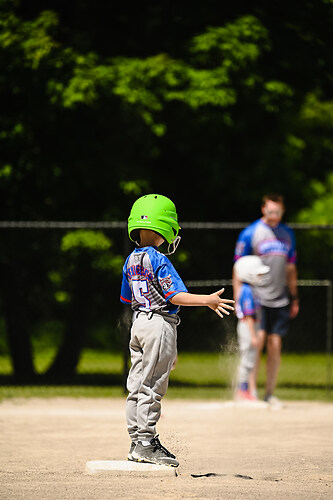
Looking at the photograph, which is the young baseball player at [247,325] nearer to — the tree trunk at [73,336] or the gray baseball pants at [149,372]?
the tree trunk at [73,336]

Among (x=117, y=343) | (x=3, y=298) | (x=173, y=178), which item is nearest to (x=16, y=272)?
(x=3, y=298)

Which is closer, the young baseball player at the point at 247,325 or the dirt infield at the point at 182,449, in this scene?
the dirt infield at the point at 182,449

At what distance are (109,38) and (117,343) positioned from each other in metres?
4.38

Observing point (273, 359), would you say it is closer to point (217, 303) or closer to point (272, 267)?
point (272, 267)

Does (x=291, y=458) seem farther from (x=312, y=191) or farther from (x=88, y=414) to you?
(x=312, y=191)

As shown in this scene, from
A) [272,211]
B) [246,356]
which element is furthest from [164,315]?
[272,211]

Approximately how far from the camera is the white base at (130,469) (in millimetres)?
5617

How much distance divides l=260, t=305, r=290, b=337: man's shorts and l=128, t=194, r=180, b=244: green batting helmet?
424cm

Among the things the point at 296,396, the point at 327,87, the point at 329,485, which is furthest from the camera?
the point at 327,87

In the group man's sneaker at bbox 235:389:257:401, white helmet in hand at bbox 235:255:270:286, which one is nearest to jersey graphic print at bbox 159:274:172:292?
white helmet in hand at bbox 235:255:270:286

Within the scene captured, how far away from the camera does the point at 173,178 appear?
13.8 meters

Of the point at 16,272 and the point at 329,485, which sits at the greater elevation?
the point at 329,485

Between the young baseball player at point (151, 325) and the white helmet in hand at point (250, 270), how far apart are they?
144 inches

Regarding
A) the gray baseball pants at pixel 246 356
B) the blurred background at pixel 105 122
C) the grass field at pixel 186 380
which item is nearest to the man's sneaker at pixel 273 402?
the gray baseball pants at pixel 246 356
